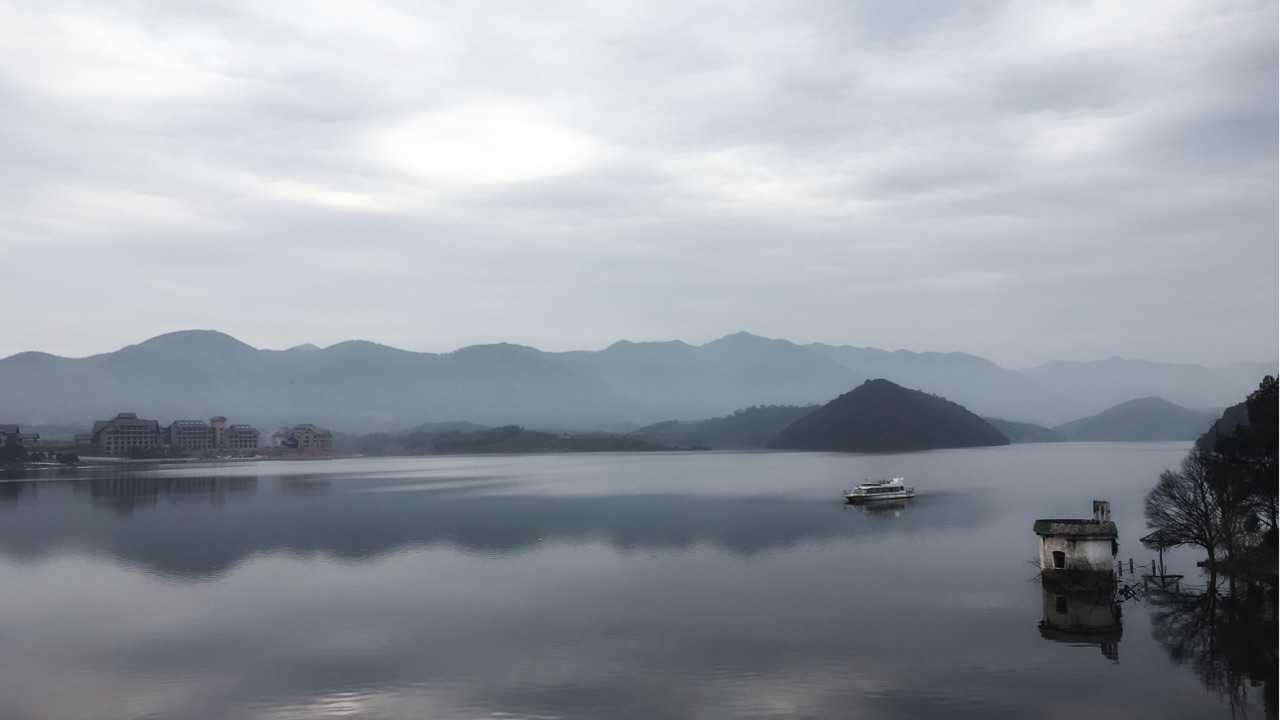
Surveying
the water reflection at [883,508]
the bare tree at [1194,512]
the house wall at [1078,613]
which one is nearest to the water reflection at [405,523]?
the water reflection at [883,508]

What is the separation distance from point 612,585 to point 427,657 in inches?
1071

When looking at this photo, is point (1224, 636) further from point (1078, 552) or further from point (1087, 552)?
point (1078, 552)

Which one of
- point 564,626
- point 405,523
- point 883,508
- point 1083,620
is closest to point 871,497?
point 883,508

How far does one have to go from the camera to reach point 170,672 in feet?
175

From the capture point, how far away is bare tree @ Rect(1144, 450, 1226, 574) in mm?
73312

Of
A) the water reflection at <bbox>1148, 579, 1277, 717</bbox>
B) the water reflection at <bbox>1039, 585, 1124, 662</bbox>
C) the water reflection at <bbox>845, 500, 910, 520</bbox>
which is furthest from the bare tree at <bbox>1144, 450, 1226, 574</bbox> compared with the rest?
the water reflection at <bbox>845, 500, 910, 520</bbox>

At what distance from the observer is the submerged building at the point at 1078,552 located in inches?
2771

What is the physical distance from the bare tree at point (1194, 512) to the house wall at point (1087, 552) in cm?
884

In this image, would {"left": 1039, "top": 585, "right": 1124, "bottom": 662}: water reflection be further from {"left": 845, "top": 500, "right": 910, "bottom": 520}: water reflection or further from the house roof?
{"left": 845, "top": 500, "right": 910, "bottom": 520}: water reflection

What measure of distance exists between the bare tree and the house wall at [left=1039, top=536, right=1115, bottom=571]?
884 centimetres

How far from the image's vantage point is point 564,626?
63.9m

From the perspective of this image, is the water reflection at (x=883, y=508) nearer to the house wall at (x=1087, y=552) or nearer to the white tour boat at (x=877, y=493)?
the white tour boat at (x=877, y=493)

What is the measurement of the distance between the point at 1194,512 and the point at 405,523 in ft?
334

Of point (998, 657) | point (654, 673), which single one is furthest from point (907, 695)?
point (654, 673)
